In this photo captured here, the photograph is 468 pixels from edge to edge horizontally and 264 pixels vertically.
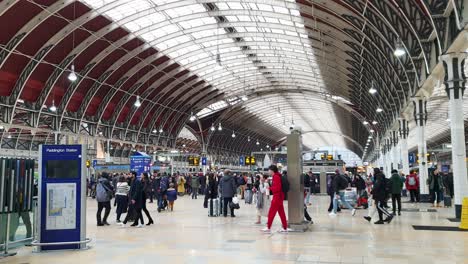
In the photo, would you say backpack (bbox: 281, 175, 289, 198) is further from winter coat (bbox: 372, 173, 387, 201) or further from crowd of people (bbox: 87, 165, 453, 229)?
winter coat (bbox: 372, 173, 387, 201)

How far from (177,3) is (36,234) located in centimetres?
2211

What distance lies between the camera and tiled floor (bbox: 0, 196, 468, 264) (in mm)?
8805

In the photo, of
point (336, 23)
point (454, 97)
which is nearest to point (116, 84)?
point (336, 23)

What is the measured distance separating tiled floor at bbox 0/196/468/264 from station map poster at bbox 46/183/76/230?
0.64 m

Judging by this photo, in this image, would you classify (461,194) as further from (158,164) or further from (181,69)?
(181,69)

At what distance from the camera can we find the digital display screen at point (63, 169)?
1013 cm

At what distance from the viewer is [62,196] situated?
10.1m

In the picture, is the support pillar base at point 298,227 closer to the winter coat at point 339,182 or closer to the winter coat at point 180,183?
the winter coat at point 339,182

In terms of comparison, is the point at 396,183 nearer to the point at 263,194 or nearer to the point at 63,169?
the point at 263,194

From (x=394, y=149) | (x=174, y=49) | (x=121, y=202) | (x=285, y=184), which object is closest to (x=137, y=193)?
(x=121, y=202)

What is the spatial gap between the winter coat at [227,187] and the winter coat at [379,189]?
511 cm

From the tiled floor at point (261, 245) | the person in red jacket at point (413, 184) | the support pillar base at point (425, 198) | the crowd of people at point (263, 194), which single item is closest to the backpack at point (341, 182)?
the crowd of people at point (263, 194)

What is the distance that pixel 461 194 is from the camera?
15.8 metres

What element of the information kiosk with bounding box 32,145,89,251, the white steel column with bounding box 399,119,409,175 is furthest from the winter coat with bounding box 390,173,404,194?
the white steel column with bounding box 399,119,409,175
